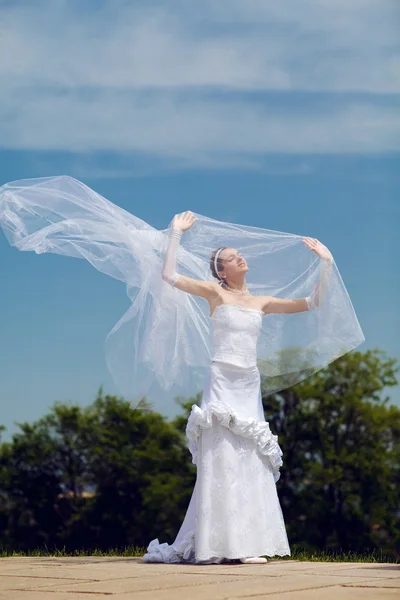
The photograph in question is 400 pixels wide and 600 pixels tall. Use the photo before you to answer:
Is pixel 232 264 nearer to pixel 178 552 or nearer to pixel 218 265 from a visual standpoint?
pixel 218 265

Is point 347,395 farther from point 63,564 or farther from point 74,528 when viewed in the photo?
point 63,564

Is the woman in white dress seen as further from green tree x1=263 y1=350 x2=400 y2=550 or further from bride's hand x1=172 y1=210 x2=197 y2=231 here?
green tree x1=263 y1=350 x2=400 y2=550

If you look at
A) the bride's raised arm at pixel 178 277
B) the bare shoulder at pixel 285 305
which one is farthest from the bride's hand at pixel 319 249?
the bride's raised arm at pixel 178 277

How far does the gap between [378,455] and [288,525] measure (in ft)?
6.25

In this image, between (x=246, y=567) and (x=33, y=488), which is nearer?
(x=246, y=567)

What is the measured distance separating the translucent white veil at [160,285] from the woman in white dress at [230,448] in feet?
1.38

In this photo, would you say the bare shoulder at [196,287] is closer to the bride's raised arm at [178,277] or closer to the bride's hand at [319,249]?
the bride's raised arm at [178,277]

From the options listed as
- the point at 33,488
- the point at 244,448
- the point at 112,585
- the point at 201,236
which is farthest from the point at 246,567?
the point at 33,488

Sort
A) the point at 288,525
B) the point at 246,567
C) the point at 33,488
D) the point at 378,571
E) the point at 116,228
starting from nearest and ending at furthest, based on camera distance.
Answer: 1. the point at 378,571
2. the point at 246,567
3. the point at 116,228
4. the point at 288,525
5. the point at 33,488

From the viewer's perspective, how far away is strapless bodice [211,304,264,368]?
6.57 meters

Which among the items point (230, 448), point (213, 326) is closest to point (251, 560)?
point (230, 448)

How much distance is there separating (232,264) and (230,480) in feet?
5.13

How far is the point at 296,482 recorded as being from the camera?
15492mm

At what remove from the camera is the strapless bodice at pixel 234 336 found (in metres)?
6.57
